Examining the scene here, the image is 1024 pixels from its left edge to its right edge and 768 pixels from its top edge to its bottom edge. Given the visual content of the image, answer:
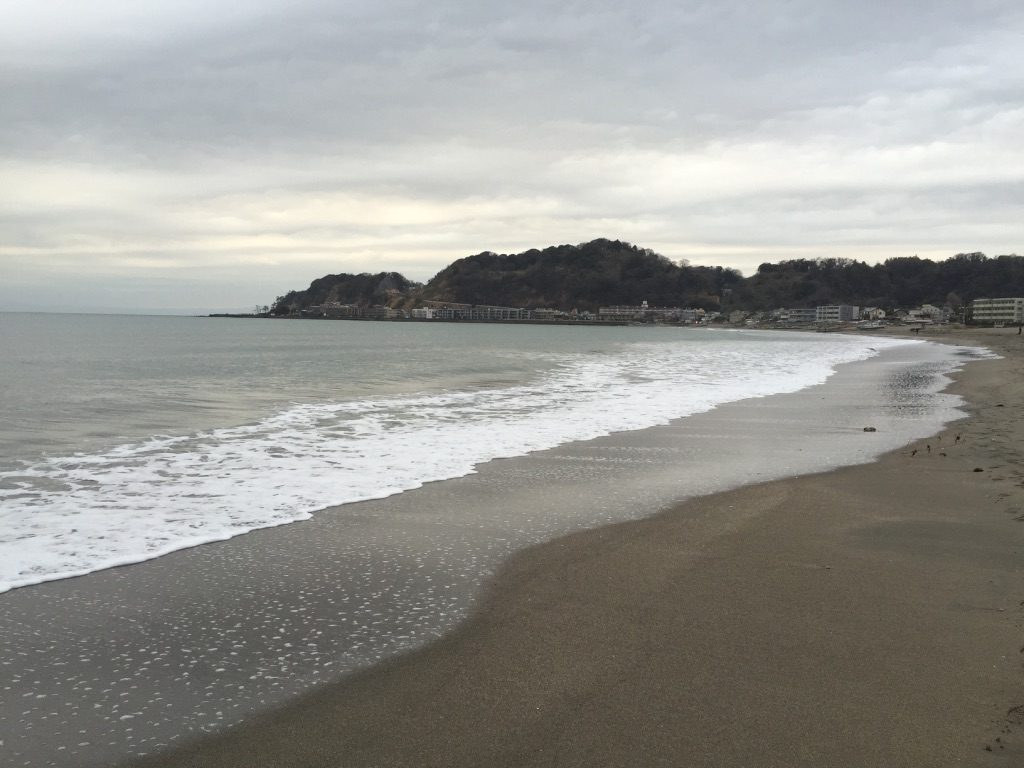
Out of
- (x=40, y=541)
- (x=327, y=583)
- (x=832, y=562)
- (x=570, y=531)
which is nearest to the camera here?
(x=327, y=583)

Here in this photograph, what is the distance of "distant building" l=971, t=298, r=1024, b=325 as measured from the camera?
13335 cm

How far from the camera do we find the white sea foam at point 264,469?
18.9 feet

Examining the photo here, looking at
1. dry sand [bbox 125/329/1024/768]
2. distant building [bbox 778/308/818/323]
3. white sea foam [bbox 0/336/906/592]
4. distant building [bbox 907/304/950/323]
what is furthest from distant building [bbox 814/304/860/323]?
dry sand [bbox 125/329/1024/768]

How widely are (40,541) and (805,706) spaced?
18.2 ft

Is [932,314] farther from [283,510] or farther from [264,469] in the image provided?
[283,510]

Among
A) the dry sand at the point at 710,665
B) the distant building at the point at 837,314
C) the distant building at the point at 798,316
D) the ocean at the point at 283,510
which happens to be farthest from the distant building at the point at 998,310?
the dry sand at the point at 710,665

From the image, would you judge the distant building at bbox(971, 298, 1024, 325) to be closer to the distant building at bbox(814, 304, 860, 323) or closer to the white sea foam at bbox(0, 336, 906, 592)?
the distant building at bbox(814, 304, 860, 323)

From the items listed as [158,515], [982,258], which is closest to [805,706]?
[158,515]

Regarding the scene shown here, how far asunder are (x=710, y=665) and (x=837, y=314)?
181 meters

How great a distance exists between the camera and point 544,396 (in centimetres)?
1725

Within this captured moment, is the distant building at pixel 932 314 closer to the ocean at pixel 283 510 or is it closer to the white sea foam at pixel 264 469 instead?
the ocean at pixel 283 510

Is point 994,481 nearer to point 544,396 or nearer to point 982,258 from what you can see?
point 544,396

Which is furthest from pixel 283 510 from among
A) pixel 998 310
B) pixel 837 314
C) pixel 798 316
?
pixel 798 316

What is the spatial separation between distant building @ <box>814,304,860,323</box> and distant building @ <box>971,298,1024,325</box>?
78.4 feet
